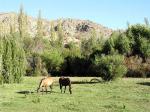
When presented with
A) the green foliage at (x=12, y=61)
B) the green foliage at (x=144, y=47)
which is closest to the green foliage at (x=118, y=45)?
the green foliage at (x=144, y=47)

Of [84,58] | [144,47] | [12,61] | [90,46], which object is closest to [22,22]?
[90,46]

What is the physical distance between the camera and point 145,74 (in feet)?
183

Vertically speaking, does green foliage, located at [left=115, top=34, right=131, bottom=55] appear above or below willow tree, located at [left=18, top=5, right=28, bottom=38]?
below

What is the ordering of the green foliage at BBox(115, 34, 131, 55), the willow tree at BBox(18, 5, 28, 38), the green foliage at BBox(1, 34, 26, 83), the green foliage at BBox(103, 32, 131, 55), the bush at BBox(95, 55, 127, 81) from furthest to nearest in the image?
1. the willow tree at BBox(18, 5, 28, 38)
2. the green foliage at BBox(115, 34, 131, 55)
3. the green foliage at BBox(103, 32, 131, 55)
4. the bush at BBox(95, 55, 127, 81)
5. the green foliage at BBox(1, 34, 26, 83)

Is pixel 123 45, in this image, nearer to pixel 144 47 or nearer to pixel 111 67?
pixel 144 47

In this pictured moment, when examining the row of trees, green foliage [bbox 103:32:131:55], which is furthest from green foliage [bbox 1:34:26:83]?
green foliage [bbox 103:32:131:55]

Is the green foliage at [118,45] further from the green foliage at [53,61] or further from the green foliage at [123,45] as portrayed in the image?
the green foliage at [53,61]

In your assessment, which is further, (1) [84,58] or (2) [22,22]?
(2) [22,22]

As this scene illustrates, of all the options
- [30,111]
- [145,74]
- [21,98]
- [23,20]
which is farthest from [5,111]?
[23,20]

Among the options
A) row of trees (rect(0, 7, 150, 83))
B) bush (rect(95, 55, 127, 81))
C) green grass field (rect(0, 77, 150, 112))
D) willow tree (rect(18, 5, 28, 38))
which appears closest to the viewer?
green grass field (rect(0, 77, 150, 112))

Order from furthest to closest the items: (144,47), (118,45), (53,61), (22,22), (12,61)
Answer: (22,22) < (53,61) < (118,45) < (144,47) < (12,61)

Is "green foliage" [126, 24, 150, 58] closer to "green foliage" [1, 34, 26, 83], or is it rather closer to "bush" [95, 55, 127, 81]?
"bush" [95, 55, 127, 81]

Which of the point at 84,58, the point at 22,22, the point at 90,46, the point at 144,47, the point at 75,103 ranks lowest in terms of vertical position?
the point at 75,103

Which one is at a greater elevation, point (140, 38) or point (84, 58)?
point (140, 38)
